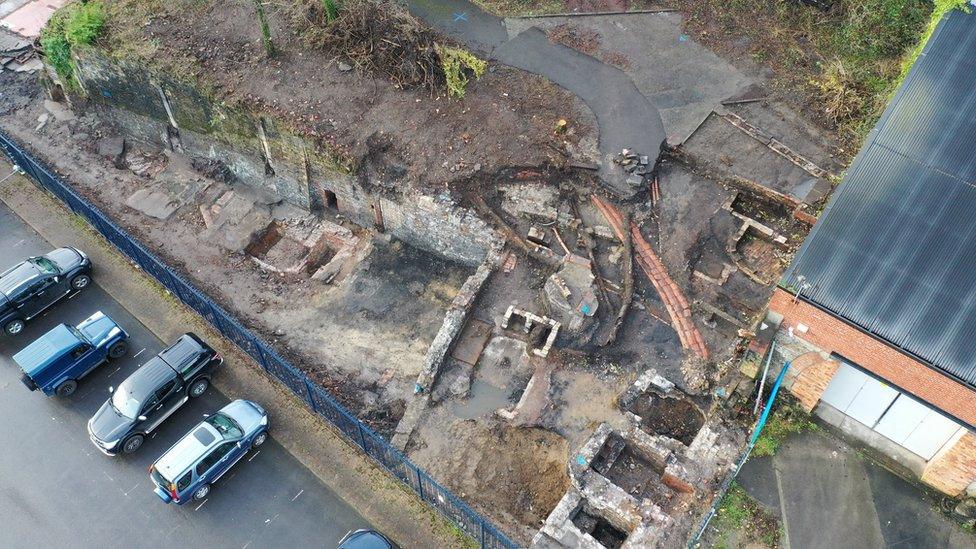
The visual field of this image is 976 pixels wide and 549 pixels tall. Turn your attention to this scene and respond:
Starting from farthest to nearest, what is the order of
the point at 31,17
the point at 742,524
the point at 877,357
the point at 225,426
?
the point at 31,17, the point at 225,426, the point at 742,524, the point at 877,357

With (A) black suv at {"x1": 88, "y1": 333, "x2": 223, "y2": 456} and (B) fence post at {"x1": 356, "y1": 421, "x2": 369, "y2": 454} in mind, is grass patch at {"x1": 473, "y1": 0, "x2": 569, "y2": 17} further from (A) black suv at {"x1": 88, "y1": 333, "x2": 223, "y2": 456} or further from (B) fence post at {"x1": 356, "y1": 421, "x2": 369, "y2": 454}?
(B) fence post at {"x1": 356, "y1": 421, "x2": 369, "y2": 454}

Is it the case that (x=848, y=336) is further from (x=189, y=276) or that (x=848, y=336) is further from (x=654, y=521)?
(x=189, y=276)

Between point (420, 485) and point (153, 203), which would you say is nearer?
point (420, 485)

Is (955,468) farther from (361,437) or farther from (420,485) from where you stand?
(361,437)

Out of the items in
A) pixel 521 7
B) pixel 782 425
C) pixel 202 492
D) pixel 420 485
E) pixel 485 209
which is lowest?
pixel 202 492

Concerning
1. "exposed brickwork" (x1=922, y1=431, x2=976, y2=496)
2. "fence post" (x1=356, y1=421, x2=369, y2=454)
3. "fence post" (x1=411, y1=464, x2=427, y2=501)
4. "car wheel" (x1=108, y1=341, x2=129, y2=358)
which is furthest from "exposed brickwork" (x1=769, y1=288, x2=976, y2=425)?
"car wheel" (x1=108, y1=341, x2=129, y2=358)

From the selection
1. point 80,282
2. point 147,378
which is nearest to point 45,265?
point 80,282

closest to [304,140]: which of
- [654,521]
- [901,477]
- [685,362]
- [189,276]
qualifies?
[189,276]
